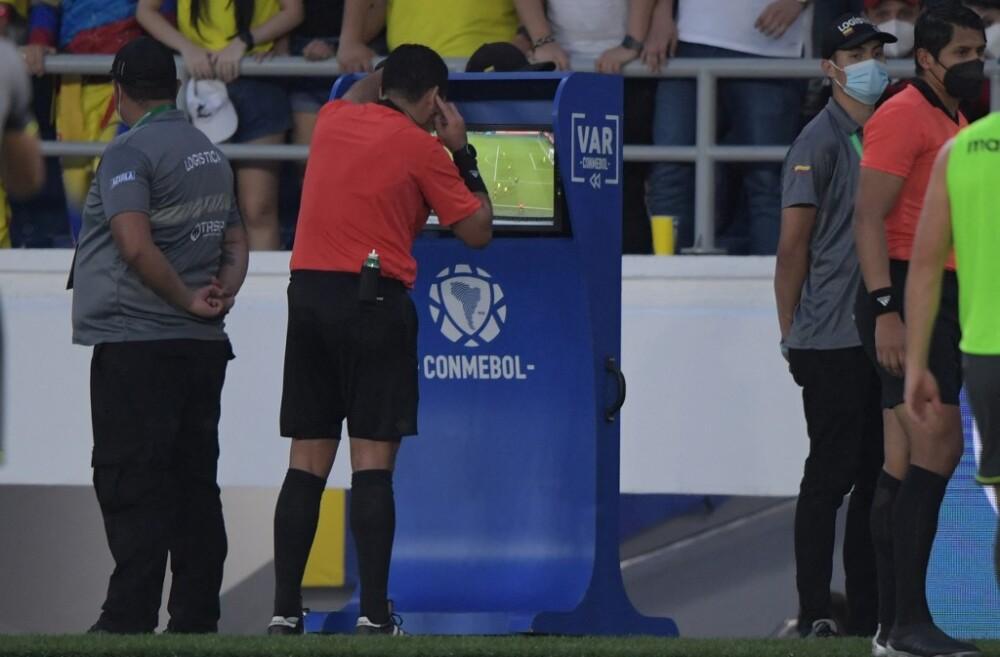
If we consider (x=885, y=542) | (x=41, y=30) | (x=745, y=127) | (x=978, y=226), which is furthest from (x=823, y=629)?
(x=41, y=30)

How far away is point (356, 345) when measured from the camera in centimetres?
591

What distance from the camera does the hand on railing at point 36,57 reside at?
29.4 feet

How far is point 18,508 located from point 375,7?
294 cm

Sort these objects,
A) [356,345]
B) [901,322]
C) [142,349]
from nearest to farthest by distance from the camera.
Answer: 1. [901,322]
2. [356,345]
3. [142,349]

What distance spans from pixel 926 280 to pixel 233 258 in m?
2.58

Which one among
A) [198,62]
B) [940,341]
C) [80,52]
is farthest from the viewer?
[80,52]

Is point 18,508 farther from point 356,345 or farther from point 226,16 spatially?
point 356,345

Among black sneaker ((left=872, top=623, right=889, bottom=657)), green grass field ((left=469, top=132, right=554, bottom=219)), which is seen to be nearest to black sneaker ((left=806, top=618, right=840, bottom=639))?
black sneaker ((left=872, top=623, right=889, bottom=657))

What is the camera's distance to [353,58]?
8656 millimetres

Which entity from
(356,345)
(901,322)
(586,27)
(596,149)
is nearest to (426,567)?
(356,345)

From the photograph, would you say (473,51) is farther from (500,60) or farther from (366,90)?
(366,90)

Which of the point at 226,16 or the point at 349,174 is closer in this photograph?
the point at 349,174

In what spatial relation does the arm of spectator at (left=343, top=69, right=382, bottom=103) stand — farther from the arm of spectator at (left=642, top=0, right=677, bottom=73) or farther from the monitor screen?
the arm of spectator at (left=642, top=0, right=677, bottom=73)

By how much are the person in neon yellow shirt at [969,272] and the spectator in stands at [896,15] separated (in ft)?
12.2
